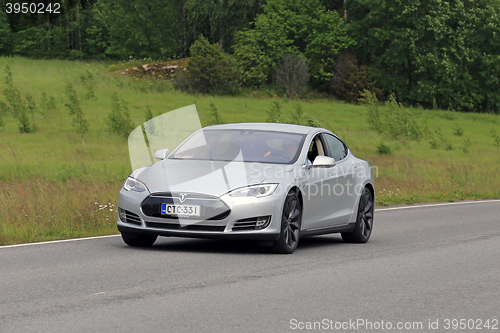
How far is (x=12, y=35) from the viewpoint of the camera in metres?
80.4

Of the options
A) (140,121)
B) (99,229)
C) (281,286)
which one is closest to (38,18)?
(140,121)

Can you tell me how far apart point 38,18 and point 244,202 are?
279 ft

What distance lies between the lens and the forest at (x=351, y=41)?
66375 millimetres

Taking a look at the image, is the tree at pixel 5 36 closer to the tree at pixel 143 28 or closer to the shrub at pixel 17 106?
the tree at pixel 143 28

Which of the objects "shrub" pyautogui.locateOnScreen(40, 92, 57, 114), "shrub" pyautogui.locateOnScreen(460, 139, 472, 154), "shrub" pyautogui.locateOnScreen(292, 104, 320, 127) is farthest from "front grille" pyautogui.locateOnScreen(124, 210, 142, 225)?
"shrub" pyautogui.locateOnScreen(460, 139, 472, 154)

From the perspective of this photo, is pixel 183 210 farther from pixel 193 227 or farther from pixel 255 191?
pixel 255 191

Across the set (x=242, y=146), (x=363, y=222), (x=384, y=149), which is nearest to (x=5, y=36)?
(x=384, y=149)

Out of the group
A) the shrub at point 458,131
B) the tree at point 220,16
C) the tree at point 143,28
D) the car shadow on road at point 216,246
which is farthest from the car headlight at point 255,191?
the tree at point 143,28

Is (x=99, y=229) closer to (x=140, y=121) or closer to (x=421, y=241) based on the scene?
(x=421, y=241)

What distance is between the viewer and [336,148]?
11.4m

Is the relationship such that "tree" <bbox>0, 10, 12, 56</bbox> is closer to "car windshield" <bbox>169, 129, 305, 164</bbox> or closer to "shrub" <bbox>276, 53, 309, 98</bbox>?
"shrub" <bbox>276, 53, 309, 98</bbox>

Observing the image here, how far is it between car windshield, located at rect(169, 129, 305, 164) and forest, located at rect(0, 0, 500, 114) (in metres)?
49.7

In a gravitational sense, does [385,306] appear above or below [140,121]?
above

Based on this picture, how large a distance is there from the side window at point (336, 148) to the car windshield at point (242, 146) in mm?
812
